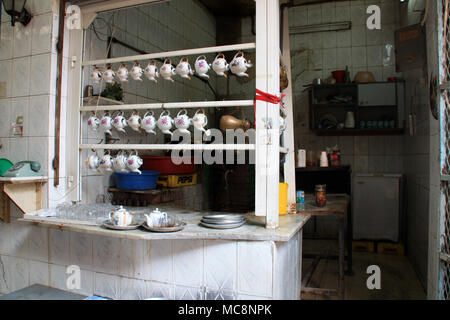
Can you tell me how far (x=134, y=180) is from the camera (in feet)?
8.84

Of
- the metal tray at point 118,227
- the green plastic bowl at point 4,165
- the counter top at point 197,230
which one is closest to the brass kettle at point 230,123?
the counter top at point 197,230

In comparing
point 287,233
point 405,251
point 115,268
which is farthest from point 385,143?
point 115,268

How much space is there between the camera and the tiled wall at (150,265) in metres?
1.71

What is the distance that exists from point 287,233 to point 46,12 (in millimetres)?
2266

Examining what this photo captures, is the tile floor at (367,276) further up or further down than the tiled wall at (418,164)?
further down

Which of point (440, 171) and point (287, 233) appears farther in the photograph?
point (440, 171)

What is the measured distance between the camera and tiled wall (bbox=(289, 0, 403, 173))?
196 inches

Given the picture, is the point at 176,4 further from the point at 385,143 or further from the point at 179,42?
the point at 385,143

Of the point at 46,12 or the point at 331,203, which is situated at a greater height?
the point at 46,12

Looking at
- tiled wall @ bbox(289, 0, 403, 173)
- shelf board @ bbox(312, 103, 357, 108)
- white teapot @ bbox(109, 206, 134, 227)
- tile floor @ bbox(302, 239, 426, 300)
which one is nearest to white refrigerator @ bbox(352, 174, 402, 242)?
tile floor @ bbox(302, 239, 426, 300)

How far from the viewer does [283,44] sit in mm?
2406

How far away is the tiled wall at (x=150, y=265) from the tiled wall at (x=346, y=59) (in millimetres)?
3233

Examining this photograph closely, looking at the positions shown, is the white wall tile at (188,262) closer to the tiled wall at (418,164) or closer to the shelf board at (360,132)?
the tiled wall at (418,164)
